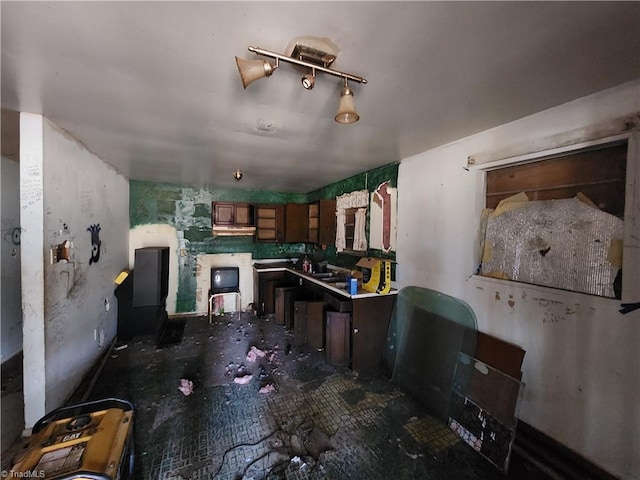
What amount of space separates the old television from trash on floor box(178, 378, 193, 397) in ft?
6.39

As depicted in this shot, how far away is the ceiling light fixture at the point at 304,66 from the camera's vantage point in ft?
3.57

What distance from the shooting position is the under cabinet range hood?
475cm

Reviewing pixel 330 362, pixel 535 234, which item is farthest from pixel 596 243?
pixel 330 362

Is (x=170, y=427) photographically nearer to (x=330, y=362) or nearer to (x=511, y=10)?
(x=330, y=362)

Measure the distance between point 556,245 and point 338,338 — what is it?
2067 mm

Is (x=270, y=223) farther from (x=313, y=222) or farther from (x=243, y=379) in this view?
(x=243, y=379)

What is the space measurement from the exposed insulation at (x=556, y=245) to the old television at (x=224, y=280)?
3790mm

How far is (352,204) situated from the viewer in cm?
376

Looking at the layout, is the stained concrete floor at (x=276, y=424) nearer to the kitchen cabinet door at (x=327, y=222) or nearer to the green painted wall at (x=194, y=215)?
the green painted wall at (x=194, y=215)

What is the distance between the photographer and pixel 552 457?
162cm

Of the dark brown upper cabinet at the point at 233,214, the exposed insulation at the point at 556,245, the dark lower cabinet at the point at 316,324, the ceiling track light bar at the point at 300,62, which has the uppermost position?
the ceiling track light bar at the point at 300,62

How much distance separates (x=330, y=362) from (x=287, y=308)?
131 centimetres

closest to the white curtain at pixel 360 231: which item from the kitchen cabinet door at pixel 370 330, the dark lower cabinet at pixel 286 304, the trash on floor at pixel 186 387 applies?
the kitchen cabinet door at pixel 370 330

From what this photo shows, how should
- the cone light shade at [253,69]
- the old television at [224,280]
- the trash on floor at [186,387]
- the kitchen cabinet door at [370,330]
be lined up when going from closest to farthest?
the cone light shade at [253,69]
the trash on floor at [186,387]
the kitchen cabinet door at [370,330]
the old television at [224,280]
